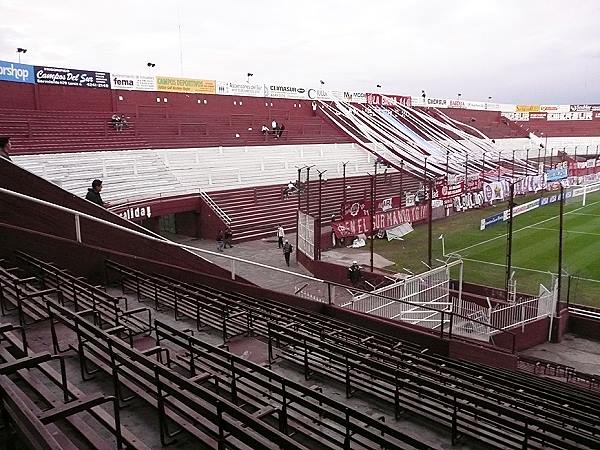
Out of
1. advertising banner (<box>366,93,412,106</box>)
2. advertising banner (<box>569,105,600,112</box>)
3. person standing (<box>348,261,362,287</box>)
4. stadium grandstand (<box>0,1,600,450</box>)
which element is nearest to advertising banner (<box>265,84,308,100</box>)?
stadium grandstand (<box>0,1,600,450</box>)

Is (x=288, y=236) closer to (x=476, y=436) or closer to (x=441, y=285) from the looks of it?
(x=441, y=285)

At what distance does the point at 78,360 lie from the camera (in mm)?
5637

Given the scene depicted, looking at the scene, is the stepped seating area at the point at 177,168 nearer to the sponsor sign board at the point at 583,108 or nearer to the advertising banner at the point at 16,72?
the advertising banner at the point at 16,72

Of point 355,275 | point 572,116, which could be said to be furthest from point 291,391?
point 572,116

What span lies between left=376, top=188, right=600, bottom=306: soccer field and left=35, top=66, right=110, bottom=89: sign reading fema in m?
20.5

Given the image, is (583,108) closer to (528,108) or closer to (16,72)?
(528,108)

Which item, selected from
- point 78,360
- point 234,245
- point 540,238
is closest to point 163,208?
point 234,245

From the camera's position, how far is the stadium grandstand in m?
4.52

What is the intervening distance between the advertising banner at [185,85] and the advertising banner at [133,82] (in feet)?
2.31

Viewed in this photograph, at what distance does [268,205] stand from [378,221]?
644cm

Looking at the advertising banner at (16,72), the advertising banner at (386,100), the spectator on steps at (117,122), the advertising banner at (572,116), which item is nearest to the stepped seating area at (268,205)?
the spectator on steps at (117,122)

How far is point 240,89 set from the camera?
4200 cm

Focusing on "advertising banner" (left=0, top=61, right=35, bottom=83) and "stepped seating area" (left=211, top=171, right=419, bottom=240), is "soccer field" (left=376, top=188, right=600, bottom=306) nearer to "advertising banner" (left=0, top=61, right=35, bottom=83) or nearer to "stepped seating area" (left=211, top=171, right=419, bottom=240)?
"stepped seating area" (left=211, top=171, right=419, bottom=240)

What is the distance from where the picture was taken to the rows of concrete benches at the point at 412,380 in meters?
5.18
